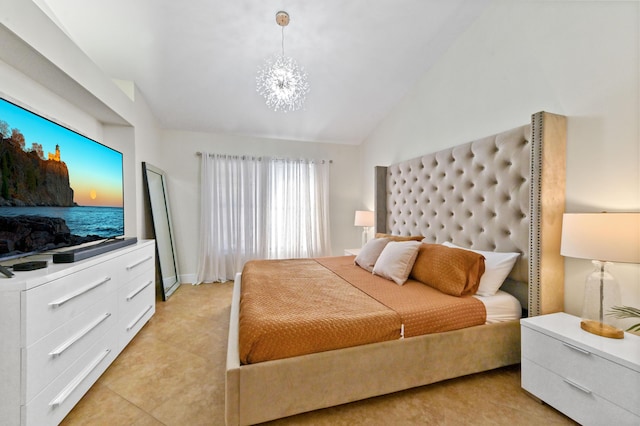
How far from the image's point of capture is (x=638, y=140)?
4.87 ft

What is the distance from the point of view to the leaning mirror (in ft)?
10.6

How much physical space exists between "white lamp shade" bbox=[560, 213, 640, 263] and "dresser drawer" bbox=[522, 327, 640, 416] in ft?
1.56

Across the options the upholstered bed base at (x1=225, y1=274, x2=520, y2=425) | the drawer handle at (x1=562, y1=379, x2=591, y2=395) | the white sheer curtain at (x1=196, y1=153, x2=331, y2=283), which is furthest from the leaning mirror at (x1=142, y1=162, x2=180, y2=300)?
the drawer handle at (x1=562, y1=379, x2=591, y2=395)

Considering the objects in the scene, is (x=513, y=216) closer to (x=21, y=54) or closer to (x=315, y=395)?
(x=315, y=395)

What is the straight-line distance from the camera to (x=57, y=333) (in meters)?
1.34

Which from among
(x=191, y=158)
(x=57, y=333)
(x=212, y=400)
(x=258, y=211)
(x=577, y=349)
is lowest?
(x=212, y=400)

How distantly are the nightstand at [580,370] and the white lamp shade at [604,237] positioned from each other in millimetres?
421

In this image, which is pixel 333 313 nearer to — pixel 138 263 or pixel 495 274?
pixel 495 274

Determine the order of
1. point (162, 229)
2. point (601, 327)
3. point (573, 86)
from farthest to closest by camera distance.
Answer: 1. point (162, 229)
2. point (573, 86)
3. point (601, 327)

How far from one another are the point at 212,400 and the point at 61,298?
0.97 meters

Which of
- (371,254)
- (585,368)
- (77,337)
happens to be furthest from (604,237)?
(77,337)

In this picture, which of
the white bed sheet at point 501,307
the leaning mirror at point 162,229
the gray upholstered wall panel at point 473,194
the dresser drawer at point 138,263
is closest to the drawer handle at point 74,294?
the dresser drawer at point 138,263

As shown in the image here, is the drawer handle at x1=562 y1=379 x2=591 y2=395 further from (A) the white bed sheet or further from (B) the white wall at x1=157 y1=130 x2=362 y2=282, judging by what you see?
(B) the white wall at x1=157 y1=130 x2=362 y2=282

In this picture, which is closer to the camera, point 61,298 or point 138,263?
point 61,298
